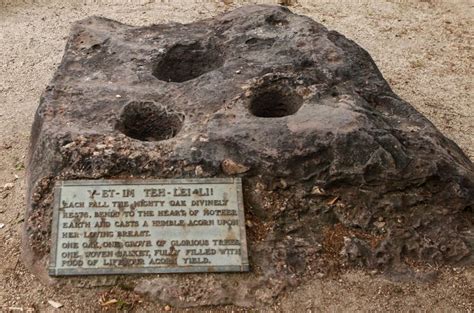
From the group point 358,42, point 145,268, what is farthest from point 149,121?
point 358,42

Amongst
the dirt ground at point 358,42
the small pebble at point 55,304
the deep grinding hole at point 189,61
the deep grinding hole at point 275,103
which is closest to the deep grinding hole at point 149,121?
the deep grinding hole at point 275,103

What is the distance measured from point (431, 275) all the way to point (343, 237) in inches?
20.7

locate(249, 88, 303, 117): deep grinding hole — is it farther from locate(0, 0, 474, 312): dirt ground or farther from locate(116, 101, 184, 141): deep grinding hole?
locate(0, 0, 474, 312): dirt ground

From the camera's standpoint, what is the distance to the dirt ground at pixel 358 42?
A: 115 inches

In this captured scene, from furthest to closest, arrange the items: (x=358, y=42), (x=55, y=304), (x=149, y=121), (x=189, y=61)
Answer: (x=358, y=42) < (x=189, y=61) < (x=149, y=121) < (x=55, y=304)

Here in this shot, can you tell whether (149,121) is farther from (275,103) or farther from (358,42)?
(358,42)

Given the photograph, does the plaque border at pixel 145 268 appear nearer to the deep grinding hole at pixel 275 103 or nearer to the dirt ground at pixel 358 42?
the dirt ground at pixel 358 42

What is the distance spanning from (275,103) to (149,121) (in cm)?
88

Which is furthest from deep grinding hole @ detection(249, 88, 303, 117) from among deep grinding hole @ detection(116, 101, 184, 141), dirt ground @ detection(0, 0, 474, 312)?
dirt ground @ detection(0, 0, 474, 312)

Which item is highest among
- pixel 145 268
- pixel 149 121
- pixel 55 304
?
pixel 149 121

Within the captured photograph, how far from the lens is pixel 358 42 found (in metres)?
6.44

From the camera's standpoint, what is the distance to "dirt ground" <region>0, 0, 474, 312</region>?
9.56ft

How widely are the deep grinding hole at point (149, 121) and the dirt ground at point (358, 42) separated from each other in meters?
0.94

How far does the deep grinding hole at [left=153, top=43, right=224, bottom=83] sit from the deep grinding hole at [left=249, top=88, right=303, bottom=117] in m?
0.75
